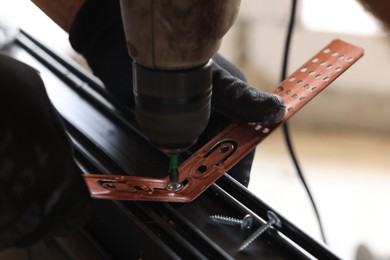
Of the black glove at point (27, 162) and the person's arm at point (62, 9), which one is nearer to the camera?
the black glove at point (27, 162)

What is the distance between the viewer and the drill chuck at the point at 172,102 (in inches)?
13.1

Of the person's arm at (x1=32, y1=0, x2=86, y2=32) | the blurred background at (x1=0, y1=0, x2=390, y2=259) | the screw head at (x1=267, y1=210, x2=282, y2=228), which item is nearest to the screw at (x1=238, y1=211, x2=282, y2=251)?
the screw head at (x1=267, y1=210, x2=282, y2=228)

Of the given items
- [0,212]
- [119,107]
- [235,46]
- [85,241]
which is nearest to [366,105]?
[235,46]

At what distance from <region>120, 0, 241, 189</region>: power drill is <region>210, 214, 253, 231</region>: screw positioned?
0.32 ft

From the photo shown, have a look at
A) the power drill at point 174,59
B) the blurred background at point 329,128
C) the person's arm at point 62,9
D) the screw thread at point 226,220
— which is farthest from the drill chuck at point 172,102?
the blurred background at point 329,128

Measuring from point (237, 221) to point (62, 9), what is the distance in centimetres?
33

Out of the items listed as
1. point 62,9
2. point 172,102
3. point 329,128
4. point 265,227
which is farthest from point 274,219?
point 329,128

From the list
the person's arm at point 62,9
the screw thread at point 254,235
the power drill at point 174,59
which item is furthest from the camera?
the person's arm at point 62,9

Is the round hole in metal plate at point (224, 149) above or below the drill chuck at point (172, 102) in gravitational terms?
below

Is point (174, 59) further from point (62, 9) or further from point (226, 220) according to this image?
point (62, 9)

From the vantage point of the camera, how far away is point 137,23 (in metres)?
0.32

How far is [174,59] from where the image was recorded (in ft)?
Answer: 1.06

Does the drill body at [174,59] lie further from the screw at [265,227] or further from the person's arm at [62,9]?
the person's arm at [62,9]

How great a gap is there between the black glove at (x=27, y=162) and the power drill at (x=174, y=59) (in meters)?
0.07
